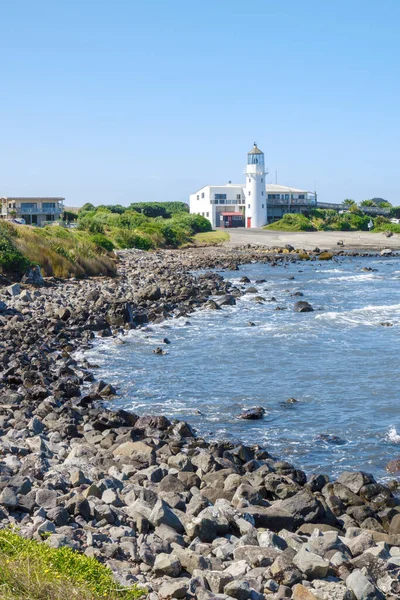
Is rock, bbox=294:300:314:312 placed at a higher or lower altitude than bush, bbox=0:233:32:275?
lower

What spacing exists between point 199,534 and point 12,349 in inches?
534

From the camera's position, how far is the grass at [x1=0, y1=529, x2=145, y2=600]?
243 inches

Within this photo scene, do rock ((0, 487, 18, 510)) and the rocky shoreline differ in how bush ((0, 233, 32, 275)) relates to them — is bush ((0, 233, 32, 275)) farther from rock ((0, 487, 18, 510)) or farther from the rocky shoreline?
rock ((0, 487, 18, 510))

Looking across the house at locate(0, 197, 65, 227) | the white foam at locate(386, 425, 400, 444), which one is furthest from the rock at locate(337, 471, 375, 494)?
the house at locate(0, 197, 65, 227)

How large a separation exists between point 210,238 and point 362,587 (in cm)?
7896

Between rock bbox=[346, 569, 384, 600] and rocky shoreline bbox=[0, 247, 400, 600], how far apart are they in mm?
13

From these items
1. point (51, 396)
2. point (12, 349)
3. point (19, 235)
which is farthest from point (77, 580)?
point (19, 235)

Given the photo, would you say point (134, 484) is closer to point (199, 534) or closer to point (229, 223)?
point (199, 534)

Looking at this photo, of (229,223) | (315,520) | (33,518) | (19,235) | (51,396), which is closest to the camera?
(33,518)

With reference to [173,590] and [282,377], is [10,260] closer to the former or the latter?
[282,377]

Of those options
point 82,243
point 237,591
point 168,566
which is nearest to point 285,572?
point 237,591

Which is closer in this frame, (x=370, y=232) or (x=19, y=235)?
(x=19, y=235)

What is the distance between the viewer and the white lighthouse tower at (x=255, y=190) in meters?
101

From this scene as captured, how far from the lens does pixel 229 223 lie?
344ft
